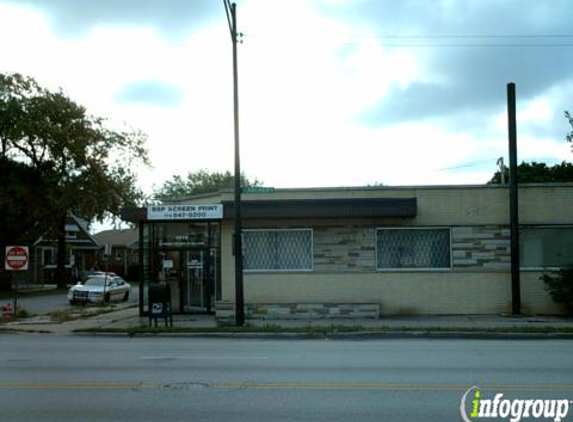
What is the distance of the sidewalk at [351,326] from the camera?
1730 centimetres

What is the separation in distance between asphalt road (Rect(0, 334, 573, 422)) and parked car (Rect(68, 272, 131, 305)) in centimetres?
1848

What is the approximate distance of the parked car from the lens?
110 feet

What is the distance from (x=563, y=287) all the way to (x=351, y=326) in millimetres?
7095

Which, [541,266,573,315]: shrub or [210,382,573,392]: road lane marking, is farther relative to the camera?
[541,266,573,315]: shrub

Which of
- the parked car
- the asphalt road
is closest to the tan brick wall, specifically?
the asphalt road

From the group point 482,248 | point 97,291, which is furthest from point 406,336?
point 97,291

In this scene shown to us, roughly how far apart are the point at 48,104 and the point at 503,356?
39973mm

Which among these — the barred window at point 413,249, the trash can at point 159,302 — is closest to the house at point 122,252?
the trash can at point 159,302

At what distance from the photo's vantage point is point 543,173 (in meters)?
Result: 51.1

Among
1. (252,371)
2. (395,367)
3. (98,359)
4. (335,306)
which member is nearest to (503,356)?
(395,367)

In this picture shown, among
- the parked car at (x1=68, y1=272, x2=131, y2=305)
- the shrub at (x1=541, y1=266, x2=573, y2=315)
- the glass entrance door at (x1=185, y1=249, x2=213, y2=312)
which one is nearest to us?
the shrub at (x1=541, y1=266, x2=573, y2=315)

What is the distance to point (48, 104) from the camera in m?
46.2

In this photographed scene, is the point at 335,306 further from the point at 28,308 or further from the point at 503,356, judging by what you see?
the point at 28,308

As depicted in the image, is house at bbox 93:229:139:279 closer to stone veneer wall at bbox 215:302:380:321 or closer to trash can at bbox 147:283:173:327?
stone veneer wall at bbox 215:302:380:321
